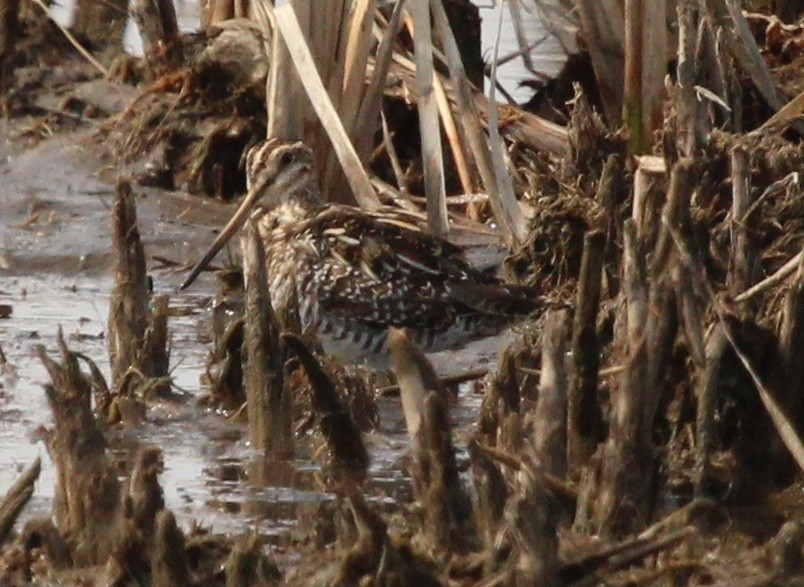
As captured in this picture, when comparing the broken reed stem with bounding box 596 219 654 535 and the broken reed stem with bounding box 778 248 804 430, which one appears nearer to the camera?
the broken reed stem with bounding box 596 219 654 535

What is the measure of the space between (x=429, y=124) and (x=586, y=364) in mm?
2320

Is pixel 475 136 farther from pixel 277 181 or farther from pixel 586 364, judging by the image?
pixel 586 364

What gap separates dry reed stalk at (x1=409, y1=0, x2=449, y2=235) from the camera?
22.1 feet

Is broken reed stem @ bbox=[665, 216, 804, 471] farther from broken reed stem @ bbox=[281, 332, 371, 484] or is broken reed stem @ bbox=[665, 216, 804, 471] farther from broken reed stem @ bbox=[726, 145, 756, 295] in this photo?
broken reed stem @ bbox=[281, 332, 371, 484]

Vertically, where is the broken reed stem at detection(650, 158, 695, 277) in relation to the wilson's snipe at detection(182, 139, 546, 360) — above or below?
above

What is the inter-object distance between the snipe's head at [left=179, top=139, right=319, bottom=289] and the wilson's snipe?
1.27 feet

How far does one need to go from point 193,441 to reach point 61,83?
12.2 feet

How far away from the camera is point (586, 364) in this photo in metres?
4.65

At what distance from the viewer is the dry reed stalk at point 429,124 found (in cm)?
672

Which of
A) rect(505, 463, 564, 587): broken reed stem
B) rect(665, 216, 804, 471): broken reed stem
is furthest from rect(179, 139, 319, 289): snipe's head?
rect(505, 463, 564, 587): broken reed stem

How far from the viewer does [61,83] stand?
8.87 m

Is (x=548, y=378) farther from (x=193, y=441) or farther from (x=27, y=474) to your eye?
(x=193, y=441)

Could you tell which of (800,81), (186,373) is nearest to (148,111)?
(186,373)

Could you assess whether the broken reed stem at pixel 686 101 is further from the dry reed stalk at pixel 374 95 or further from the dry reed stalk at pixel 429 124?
the dry reed stalk at pixel 374 95
